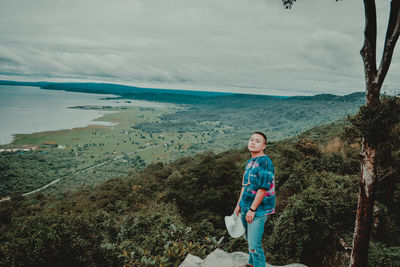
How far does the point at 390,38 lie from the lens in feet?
11.6

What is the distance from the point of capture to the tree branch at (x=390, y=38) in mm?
3486

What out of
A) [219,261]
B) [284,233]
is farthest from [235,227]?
[284,233]

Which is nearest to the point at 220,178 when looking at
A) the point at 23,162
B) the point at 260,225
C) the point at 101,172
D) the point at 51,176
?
the point at 260,225

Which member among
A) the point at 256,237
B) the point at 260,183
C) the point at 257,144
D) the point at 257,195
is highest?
the point at 257,144

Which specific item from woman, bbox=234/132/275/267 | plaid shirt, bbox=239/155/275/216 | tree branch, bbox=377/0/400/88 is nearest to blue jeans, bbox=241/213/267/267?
woman, bbox=234/132/275/267

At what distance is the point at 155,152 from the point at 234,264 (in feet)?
380

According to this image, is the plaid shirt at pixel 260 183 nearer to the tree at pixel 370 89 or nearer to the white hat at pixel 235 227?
the white hat at pixel 235 227

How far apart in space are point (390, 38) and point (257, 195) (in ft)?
11.1

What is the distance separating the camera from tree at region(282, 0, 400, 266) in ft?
11.6

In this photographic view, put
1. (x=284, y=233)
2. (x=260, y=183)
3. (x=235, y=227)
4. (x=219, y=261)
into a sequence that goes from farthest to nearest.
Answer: (x=284, y=233)
(x=219, y=261)
(x=235, y=227)
(x=260, y=183)

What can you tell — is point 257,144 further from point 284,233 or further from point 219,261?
point 284,233

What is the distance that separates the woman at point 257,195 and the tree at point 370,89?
70.2 inches

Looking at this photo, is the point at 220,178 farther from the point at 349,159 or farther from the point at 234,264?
the point at 234,264

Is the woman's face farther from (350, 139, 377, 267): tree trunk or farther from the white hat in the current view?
(350, 139, 377, 267): tree trunk
